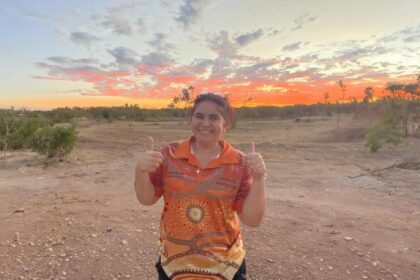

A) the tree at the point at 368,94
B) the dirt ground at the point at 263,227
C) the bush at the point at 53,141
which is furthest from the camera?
the tree at the point at 368,94

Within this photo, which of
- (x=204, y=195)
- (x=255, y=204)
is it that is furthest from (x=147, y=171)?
(x=255, y=204)

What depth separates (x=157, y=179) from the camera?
6.89 ft

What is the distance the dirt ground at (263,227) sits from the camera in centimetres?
405

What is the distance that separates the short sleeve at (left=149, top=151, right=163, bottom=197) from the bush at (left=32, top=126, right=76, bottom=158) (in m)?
10.7

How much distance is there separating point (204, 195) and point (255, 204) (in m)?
0.25

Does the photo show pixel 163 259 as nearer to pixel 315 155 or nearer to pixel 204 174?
pixel 204 174

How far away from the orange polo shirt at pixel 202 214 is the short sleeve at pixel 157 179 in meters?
0.03

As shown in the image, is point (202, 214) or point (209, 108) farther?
point (209, 108)

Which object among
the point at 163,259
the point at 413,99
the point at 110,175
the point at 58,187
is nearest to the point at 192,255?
the point at 163,259

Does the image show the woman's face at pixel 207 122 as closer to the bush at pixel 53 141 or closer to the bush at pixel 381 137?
the bush at pixel 53 141

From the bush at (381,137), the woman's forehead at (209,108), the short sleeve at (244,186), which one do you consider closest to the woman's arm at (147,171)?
the woman's forehead at (209,108)

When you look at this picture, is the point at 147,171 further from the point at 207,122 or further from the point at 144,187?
the point at 207,122

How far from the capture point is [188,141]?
2143mm

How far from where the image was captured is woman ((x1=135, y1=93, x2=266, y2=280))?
198 cm
